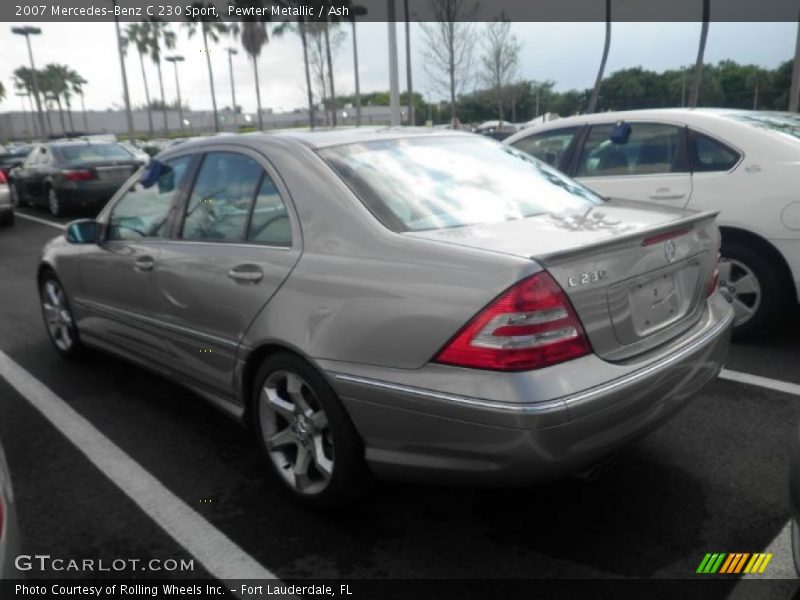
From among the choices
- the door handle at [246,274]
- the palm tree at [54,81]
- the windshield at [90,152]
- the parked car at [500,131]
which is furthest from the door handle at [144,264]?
the palm tree at [54,81]

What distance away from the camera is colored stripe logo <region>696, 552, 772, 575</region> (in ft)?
7.88

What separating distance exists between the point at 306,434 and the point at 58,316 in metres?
2.96

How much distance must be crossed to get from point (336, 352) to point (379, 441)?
1.17 ft

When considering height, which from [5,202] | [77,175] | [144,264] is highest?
[144,264]

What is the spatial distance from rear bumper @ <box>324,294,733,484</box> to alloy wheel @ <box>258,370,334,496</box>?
265mm

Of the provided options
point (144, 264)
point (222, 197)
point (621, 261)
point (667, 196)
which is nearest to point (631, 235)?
point (621, 261)

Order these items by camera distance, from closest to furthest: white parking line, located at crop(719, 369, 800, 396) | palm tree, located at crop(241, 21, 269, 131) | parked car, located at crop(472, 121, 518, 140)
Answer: white parking line, located at crop(719, 369, 800, 396)
parked car, located at crop(472, 121, 518, 140)
palm tree, located at crop(241, 21, 269, 131)

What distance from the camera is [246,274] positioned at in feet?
9.76

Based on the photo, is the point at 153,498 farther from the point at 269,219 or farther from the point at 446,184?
the point at 446,184

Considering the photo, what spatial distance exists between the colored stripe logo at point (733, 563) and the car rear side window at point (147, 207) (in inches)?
115

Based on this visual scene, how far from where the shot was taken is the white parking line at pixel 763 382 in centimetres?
396

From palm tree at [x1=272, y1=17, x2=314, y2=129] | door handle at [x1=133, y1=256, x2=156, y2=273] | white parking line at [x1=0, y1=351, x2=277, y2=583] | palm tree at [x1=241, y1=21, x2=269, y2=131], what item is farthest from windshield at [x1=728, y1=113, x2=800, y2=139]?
palm tree at [x1=241, y1=21, x2=269, y2=131]

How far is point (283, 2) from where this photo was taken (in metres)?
34.7

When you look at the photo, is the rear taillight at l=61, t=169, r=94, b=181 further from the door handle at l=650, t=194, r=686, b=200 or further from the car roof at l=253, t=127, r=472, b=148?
the door handle at l=650, t=194, r=686, b=200
